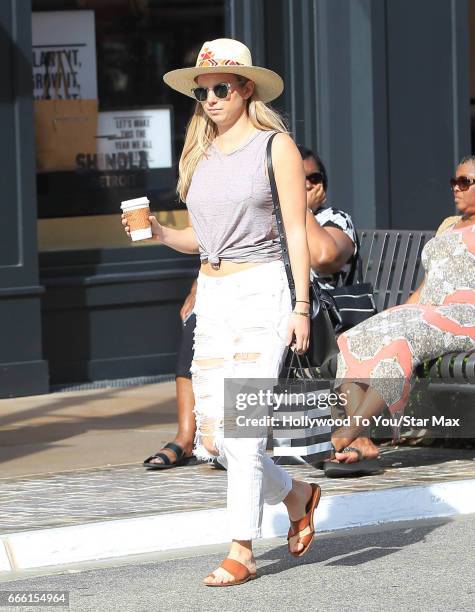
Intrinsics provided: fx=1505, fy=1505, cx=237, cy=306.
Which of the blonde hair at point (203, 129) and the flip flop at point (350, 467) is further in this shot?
the flip flop at point (350, 467)

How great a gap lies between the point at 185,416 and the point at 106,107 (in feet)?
11.4

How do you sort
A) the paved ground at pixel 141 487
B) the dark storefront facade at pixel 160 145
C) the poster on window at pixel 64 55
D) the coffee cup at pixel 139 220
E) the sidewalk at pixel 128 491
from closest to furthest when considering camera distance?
the coffee cup at pixel 139 220
the sidewalk at pixel 128 491
the paved ground at pixel 141 487
the dark storefront facade at pixel 160 145
the poster on window at pixel 64 55

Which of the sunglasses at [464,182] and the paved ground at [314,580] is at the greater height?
the sunglasses at [464,182]

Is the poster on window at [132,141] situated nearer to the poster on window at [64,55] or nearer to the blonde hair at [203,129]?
the poster on window at [64,55]

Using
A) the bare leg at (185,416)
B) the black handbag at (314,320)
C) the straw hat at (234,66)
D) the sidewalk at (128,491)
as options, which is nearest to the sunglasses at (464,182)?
the sidewalk at (128,491)

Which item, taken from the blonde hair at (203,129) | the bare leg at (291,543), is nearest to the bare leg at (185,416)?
the bare leg at (291,543)

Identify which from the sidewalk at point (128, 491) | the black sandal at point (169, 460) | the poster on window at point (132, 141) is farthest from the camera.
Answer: the poster on window at point (132, 141)

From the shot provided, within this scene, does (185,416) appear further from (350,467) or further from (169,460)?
(350,467)

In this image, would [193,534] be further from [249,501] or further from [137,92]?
[137,92]

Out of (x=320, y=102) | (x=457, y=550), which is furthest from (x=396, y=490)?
(x=320, y=102)

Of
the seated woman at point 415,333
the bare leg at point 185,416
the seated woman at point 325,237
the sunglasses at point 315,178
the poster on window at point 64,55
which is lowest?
the bare leg at point 185,416

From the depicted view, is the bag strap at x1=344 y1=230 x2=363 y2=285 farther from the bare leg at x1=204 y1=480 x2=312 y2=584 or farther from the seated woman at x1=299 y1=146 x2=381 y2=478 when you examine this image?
the bare leg at x1=204 y1=480 x2=312 y2=584

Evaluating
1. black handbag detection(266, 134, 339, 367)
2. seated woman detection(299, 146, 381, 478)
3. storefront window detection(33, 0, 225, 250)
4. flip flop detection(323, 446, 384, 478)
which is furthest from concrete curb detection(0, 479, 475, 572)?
storefront window detection(33, 0, 225, 250)

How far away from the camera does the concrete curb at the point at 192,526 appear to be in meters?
5.81
